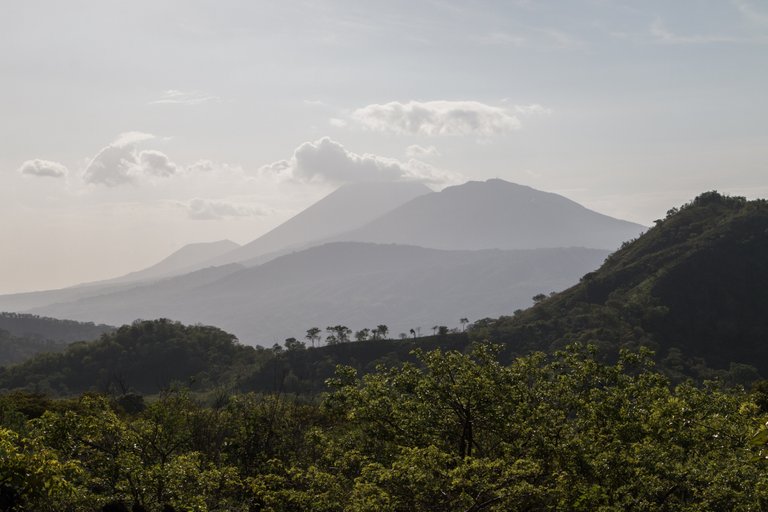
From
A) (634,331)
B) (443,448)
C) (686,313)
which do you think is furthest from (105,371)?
(443,448)

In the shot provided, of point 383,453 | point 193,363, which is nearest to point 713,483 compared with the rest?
point 383,453

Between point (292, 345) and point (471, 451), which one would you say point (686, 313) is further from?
point (471, 451)

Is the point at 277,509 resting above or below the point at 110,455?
below

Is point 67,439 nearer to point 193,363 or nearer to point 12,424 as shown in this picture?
point 12,424

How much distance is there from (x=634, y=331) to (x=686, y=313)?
2295 centimetres

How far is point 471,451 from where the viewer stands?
2762cm

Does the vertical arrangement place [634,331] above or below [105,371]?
below

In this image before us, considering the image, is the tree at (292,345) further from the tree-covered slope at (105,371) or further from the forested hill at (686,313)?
the forested hill at (686,313)

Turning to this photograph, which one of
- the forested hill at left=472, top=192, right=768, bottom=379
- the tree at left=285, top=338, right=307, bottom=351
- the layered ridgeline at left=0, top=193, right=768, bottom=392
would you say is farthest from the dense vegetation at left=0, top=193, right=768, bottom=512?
the tree at left=285, top=338, right=307, bottom=351

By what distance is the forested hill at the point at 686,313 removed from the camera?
15762 cm

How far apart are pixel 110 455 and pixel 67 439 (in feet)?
6.48

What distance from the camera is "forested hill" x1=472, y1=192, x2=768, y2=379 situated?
157625 millimetres

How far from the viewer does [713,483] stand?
22078 millimetres

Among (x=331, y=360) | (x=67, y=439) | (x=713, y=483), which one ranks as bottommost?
(x=331, y=360)
